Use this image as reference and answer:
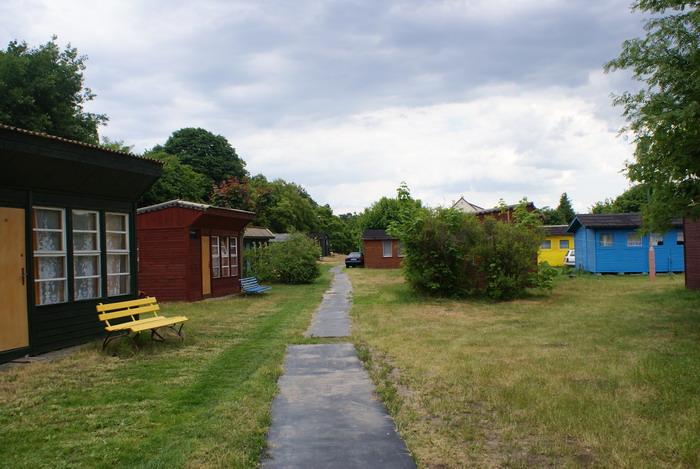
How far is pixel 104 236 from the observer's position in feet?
36.1

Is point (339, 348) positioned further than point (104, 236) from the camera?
No

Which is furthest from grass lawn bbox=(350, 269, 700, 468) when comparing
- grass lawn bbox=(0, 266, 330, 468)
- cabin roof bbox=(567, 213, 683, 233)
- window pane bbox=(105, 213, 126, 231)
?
cabin roof bbox=(567, 213, 683, 233)

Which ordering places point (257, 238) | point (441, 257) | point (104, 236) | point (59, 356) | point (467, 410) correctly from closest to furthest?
point (467, 410) → point (59, 356) → point (104, 236) → point (441, 257) → point (257, 238)

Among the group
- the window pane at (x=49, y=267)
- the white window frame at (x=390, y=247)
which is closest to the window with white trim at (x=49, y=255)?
the window pane at (x=49, y=267)

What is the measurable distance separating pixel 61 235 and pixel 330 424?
7082 mm

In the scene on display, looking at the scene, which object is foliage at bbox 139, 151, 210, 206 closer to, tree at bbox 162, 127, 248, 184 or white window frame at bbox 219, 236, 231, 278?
tree at bbox 162, 127, 248, 184

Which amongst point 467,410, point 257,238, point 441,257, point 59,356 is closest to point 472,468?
point 467,410

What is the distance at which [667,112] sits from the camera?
866 centimetres

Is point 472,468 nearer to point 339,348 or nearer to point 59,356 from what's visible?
point 339,348

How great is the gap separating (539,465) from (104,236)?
9347 mm

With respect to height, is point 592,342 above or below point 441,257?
below

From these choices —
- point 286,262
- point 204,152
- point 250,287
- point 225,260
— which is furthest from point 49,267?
point 204,152

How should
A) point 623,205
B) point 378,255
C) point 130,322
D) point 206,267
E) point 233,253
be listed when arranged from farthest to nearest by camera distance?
point 623,205 → point 378,255 → point 233,253 → point 206,267 → point 130,322

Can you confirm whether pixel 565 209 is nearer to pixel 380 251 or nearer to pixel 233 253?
pixel 380 251
